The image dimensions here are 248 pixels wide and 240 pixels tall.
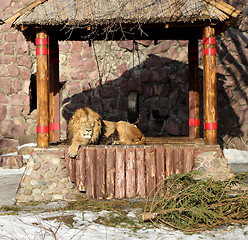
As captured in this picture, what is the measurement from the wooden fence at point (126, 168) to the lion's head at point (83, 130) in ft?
0.85

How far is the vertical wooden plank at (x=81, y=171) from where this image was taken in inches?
247

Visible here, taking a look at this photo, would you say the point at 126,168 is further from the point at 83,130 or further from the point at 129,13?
the point at 129,13

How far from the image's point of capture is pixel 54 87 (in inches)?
338

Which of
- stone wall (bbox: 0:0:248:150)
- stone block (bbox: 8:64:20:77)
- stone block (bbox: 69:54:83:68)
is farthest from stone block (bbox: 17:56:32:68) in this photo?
stone block (bbox: 69:54:83:68)

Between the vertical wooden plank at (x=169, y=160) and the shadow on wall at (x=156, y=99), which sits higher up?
the shadow on wall at (x=156, y=99)

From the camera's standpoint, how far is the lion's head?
21.5ft

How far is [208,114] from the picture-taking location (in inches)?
257

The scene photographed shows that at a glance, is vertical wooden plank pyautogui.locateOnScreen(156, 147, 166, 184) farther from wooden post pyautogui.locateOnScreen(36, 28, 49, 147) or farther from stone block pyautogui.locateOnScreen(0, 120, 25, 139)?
stone block pyautogui.locateOnScreen(0, 120, 25, 139)

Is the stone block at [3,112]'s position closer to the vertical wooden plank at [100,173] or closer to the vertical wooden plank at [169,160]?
the vertical wooden plank at [100,173]

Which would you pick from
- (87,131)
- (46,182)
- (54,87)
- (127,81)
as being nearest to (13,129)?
(54,87)

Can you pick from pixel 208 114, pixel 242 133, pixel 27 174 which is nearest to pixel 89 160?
pixel 27 174

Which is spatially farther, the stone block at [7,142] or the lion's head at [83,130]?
the stone block at [7,142]

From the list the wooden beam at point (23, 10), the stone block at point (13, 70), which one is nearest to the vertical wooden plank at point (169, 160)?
the wooden beam at point (23, 10)

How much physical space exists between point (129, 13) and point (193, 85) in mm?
2871
